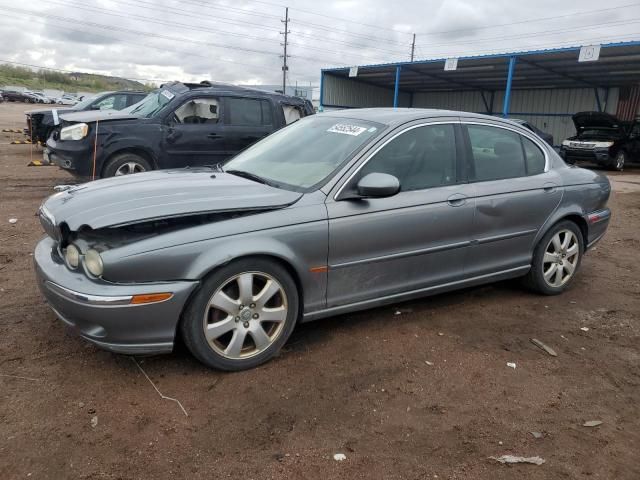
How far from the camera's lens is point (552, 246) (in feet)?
15.4

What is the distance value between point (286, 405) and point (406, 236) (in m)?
1.44

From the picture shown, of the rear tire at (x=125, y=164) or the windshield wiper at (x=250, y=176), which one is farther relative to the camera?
the rear tire at (x=125, y=164)

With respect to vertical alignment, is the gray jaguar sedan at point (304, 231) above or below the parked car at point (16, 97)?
below

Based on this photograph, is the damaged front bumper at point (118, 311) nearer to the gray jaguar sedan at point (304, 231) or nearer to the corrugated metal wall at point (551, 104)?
the gray jaguar sedan at point (304, 231)

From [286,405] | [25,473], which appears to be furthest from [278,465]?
[25,473]

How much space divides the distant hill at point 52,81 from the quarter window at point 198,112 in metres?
81.2

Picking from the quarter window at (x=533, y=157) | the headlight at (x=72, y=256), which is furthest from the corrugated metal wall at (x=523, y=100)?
the headlight at (x=72, y=256)

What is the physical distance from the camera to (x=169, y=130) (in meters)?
8.05

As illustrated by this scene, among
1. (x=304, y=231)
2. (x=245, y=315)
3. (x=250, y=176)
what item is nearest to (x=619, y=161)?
(x=250, y=176)

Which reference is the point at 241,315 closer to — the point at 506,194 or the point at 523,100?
the point at 506,194

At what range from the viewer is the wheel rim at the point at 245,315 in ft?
9.98

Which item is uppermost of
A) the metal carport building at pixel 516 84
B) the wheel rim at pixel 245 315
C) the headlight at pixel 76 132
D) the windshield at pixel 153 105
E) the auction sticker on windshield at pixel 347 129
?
the metal carport building at pixel 516 84

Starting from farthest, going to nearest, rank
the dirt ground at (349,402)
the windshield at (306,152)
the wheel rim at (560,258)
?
the wheel rim at (560,258) → the windshield at (306,152) → the dirt ground at (349,402)

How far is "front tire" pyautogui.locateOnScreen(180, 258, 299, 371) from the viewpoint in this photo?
298 centimetres
